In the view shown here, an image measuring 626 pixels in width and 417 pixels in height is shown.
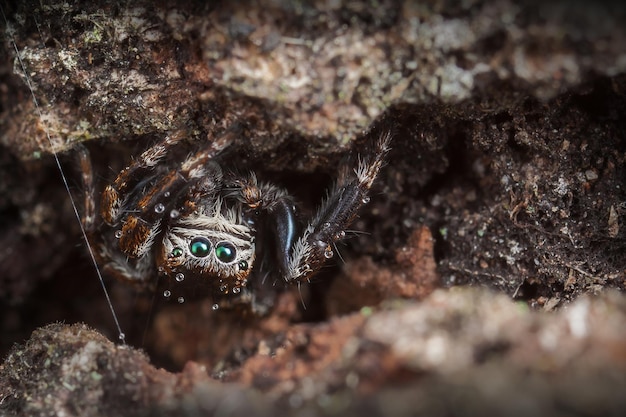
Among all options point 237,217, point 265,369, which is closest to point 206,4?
point 237,217

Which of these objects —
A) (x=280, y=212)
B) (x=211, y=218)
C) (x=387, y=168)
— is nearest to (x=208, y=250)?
(x=211, y=218)

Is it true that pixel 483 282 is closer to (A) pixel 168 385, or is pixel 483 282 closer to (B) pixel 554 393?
(B) pixel 554 393

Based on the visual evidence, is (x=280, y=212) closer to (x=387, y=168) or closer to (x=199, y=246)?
(x=199, y=246)

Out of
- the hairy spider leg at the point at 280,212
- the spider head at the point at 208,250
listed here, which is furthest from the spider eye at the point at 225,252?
the hairy spider leg at the point at 280,212

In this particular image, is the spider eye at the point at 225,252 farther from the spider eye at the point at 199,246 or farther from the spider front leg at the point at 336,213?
the spider front leg at the point at 336,213

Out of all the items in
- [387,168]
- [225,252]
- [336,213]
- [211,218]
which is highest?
[387,168]

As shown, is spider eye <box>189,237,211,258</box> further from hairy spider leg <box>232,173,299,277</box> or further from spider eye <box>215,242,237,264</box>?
hairy spider leg <box>232,173,299,277</box>
